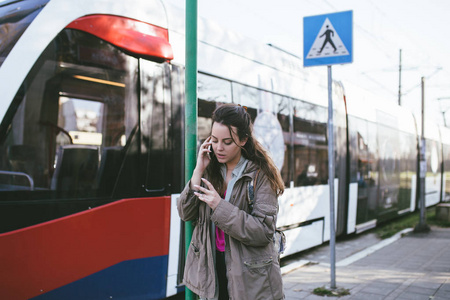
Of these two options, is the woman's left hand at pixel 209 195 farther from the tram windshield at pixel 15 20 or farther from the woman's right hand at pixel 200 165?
the tram windshield at pixel 15 20

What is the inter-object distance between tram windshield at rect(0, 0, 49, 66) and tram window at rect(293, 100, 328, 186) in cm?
439

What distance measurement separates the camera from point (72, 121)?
374cm

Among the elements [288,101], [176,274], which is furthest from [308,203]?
[176,274]

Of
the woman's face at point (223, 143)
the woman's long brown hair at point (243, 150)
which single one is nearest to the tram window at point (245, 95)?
the woman's long brown hair at point (243, 150)

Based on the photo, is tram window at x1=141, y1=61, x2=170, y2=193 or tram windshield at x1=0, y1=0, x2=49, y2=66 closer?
tram windshield at x1=0, y1=0, x2=49, y2=66

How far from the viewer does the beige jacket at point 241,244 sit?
2141 millimetres

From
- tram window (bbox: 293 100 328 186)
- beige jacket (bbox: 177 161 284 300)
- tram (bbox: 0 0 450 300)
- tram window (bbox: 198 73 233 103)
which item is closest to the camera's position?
beige jacket (bbox: 177 161 284 300)

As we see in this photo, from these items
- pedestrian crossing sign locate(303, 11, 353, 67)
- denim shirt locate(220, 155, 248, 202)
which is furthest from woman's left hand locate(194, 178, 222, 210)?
pedestrian crossing sign locate(303, 11, 353, 67)

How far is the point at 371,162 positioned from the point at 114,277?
7.58 meters

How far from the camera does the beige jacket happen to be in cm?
214

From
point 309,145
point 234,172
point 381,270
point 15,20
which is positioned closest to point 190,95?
point 234,172

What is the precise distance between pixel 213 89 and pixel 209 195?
3128 mm

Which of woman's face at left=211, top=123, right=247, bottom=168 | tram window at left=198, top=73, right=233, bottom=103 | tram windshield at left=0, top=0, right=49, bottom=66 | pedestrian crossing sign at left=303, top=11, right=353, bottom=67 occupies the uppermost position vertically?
pedestrian crossing sign at left=303, top=11, right=353, bottom=67

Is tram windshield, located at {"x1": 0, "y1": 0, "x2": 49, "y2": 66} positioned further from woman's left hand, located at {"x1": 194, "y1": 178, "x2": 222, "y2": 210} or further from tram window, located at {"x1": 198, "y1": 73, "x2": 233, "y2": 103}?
woman's left hand, located at {"x1": 194, "y1": 178, "x2": 222, "y2": 210}
